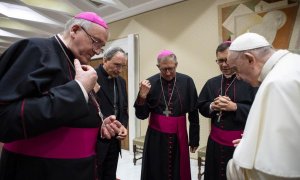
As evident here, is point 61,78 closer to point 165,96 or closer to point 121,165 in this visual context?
point 165,96

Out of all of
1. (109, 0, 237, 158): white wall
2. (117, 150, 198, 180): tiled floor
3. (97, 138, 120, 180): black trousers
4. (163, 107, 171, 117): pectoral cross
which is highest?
(109, 0, 237, 158): white wall

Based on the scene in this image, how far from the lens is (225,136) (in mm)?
2539

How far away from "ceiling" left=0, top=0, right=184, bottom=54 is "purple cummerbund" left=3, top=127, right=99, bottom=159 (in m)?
4.58

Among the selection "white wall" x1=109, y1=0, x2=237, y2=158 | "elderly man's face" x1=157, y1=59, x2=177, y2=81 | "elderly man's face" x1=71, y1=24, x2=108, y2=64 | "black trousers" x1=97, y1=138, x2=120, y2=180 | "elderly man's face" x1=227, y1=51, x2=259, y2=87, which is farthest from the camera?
"white wall" x1=109, y1=0, x2=237, y2=158

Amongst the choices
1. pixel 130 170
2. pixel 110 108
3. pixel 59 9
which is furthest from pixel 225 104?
pixel 59 9

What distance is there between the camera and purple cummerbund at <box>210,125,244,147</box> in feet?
8.19

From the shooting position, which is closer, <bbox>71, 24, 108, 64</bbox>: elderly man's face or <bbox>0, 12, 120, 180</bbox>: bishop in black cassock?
<bbox>0, 12, 120, 180</bbox>: bishop in black cassock

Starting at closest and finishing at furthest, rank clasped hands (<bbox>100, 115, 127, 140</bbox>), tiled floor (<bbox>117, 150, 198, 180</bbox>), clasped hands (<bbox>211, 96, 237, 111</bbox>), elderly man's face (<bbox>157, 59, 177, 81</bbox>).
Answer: clasped hands (<bbox>100, 115, 127, 140</bbox>)
clasped hands (<bbox>211, 96, 237, 111</bbox>)
elderly man's face (<bbox>157, 59, 177, 81</bbox>)
tiled floor (<bbox>117, 150, 198, 180</bbox>)

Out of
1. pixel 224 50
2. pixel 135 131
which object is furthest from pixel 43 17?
pixel 224 50

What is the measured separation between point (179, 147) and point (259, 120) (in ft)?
5.51

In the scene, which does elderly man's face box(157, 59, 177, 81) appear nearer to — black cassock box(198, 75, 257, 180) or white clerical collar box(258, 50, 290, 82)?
black cassock box(198, 75, 257, 180)

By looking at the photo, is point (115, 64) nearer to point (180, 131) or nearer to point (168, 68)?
point (168, 68)

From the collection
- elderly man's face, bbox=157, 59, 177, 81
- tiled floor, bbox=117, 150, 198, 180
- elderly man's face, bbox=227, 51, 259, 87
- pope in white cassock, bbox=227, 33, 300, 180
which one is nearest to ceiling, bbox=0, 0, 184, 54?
elderly man's face, bbox=157, 59, 177, 81

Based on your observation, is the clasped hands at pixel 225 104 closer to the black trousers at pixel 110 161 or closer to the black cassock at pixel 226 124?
the black cassock at pixel 226 124
